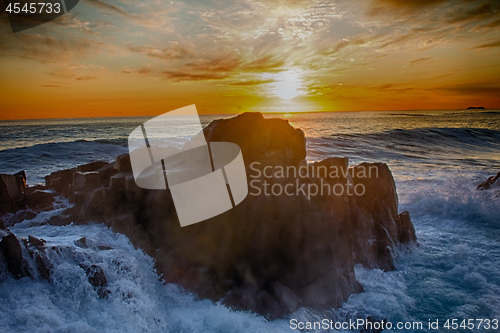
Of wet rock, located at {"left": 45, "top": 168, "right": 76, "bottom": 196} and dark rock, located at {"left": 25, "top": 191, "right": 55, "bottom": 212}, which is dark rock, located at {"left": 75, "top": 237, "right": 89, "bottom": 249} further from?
wet rock, located at {"left": 45, "top": 168, "right": 76, "bottom": 196}

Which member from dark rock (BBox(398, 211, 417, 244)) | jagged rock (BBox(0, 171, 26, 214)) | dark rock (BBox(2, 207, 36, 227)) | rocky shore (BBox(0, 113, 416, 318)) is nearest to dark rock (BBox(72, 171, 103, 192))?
rocky shore (BBox(0, 113, 416, 318))

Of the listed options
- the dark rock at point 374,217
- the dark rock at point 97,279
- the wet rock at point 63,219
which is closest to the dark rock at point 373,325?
the dark rock at point 374,217

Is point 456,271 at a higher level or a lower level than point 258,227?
lower

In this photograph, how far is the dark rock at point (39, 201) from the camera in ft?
24.8

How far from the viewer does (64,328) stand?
379 cm

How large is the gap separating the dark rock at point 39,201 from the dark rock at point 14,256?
3717mm

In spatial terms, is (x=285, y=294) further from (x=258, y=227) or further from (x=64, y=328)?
(x=64, y=328)

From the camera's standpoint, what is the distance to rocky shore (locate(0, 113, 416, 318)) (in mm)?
5375

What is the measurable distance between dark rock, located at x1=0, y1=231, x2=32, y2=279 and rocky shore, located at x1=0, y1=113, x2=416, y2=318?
0.04 ft

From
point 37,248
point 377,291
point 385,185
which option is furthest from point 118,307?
point 385,185

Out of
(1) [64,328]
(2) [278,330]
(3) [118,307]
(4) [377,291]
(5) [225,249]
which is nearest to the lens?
(1) [64,328]

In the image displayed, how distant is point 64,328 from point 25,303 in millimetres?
668

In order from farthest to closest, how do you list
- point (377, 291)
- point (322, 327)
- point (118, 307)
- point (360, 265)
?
point (360, 265), point (377, 291), point (322, 327), point (118, 307)

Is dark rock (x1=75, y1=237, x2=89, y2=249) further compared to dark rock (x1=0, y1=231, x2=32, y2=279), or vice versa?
dark rock (x1=75, y1=237, x2=89, y2=249)
